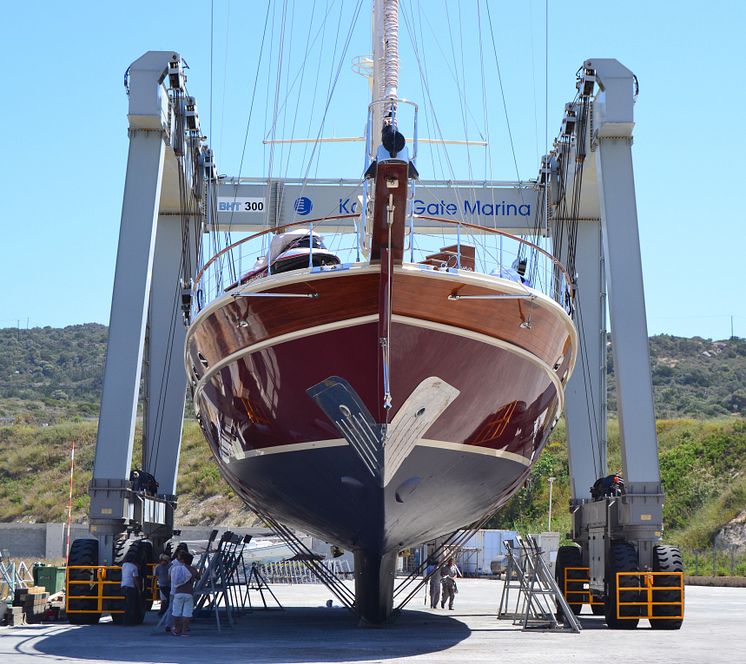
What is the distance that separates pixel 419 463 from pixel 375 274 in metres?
1.97

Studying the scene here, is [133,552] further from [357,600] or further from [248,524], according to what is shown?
[248,524]

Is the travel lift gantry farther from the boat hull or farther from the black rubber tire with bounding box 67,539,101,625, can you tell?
the black rubber tire with bounding box 67,539,101,625

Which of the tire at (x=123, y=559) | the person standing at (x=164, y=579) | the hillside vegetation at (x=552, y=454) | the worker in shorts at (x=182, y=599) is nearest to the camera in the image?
the worker in shorts at (x=182, y=599)

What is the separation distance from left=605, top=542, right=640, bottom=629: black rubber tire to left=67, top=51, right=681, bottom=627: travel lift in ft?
0.06

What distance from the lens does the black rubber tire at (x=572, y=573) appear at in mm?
16625

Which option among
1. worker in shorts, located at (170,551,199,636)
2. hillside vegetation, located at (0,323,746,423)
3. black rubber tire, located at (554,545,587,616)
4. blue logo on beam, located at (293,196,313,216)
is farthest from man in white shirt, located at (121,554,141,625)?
hillside vegetation, located at (0,323,746,423)

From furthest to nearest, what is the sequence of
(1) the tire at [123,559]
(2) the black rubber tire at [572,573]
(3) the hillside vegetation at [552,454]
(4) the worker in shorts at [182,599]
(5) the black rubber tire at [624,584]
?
(3) the hillside vegetation at [552,454] < (2) the black rubber tire at [572,573] < (5) the black rubber tire at [624,584] < (1) the tire at [123,559] < (4) the worker in shorts at [182,599]

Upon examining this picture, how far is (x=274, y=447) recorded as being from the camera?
10930 millimetres

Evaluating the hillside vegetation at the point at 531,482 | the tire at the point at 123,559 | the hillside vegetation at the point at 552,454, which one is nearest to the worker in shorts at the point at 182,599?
the tire at the point at 123,559

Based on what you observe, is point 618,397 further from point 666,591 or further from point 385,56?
point 385,56

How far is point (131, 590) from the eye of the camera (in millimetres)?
12594

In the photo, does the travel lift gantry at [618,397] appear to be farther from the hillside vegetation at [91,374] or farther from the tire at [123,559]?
the hillside vegetation at [91,374]

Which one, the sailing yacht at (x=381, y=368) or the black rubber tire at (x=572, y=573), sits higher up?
the sailing yacht at (x=381, y=368)

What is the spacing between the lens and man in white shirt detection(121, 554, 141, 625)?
40.7 feet
